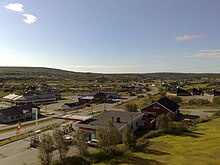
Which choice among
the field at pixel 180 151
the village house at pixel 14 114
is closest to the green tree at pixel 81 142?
the field at pixel 180 151

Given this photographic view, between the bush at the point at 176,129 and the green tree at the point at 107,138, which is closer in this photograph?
the green tree at the point at 107,138

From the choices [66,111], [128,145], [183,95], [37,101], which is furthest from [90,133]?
[183,95]

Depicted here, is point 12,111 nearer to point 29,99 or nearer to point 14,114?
point 14,114

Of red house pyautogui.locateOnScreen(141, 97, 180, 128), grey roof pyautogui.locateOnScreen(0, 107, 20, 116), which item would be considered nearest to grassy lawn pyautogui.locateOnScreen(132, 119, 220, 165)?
red house pyautogui.locateOnScreen(141, 97, 180, 128)

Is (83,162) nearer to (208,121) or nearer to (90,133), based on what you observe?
(90,133)

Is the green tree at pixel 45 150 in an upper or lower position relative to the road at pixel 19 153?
upper

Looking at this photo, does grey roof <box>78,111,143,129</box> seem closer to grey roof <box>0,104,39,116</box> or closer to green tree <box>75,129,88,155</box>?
green tree <box>75,129,88,155</box>

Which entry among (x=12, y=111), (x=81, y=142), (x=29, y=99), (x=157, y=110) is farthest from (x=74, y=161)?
(x=29, y=99)

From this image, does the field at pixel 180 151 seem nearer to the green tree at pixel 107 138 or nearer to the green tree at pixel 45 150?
the green tree at pixel 107 138
